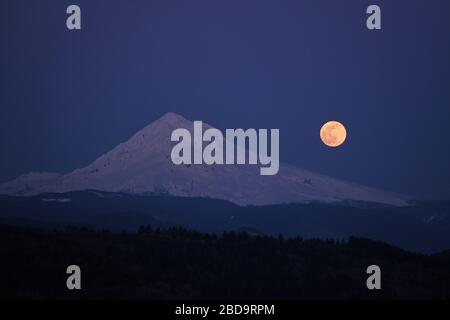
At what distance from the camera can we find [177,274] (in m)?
186

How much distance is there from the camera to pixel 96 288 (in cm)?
16512

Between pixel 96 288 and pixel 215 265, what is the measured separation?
1238 inches

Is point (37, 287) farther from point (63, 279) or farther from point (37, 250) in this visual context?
point (37, 250)

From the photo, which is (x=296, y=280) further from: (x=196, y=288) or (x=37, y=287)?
(x=37, y=287)

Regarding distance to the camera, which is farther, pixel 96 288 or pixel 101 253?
pixel 101 253

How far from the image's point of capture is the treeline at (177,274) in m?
166

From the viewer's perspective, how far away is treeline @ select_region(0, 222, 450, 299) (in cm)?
16550

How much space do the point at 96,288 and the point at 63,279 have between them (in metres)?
4.74
